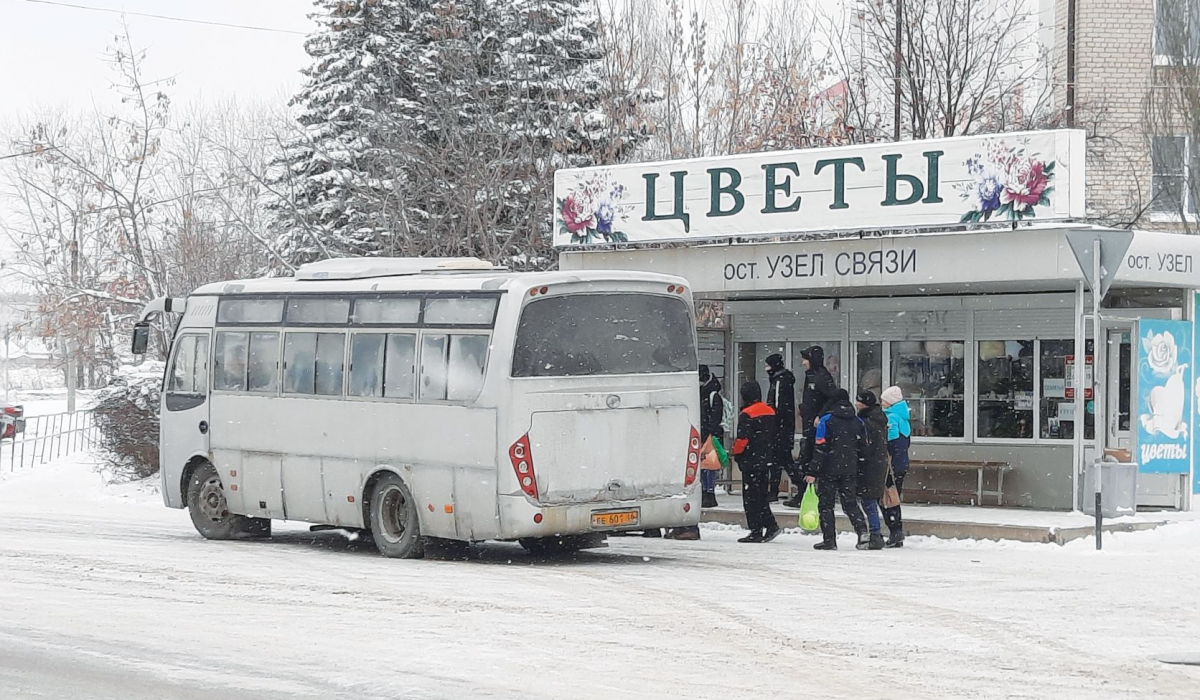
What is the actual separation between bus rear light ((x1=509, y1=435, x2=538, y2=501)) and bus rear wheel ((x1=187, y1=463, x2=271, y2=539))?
187 inches

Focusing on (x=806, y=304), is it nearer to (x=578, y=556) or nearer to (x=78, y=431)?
(x=578, y=556)

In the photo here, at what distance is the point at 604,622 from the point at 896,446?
6833mm

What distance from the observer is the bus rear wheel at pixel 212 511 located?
1800 cm

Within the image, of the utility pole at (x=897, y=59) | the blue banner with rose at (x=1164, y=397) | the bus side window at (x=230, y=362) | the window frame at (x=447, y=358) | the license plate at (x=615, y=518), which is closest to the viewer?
the window frame at (x=447, y=358)

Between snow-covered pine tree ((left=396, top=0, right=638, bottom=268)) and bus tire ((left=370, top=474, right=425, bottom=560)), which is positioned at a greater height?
snow-covered pine tree ((left=396, top=0, right=638, bottom=268))

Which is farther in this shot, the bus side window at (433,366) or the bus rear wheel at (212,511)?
the bus rear wheel at (212,511)

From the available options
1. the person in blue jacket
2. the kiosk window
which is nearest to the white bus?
the person in blue jacket

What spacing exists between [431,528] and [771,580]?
3489 mm

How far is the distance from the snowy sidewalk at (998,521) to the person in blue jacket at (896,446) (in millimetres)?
821

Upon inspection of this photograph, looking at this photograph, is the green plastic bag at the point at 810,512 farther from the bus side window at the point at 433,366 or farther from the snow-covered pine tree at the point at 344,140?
the snow-covered pine tree at the point at 344,140

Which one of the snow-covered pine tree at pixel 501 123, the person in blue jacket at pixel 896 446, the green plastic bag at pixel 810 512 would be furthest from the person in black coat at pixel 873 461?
the snow-covered pine tree at pixel 501 123

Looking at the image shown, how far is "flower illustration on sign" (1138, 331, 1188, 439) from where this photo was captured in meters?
19.6

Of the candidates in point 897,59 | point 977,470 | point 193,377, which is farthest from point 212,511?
point 897,59

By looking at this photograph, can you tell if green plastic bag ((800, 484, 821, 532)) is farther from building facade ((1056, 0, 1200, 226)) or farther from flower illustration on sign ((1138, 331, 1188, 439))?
building facade ((1056, 0, 1200, 226))
